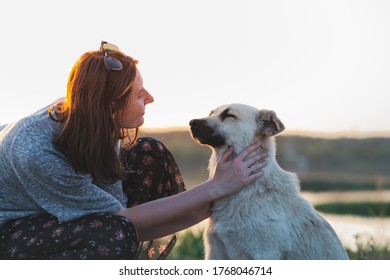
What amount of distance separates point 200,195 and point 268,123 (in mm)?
602

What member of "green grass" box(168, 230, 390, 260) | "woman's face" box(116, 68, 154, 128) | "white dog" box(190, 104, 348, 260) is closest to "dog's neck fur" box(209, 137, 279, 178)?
"white dog" box(190, 104, 348, 260)

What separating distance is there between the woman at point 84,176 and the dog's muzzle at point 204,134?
164 mm

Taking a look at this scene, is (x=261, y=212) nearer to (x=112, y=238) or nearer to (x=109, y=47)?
(x=112, y=238)

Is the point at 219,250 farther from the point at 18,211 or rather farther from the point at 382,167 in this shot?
the point at 382,167

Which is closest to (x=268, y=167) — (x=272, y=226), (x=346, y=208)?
(x=272, y=226)

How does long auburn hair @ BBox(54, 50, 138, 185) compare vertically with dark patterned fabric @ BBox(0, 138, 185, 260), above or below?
above

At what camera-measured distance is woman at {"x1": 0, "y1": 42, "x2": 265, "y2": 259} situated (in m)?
3.49

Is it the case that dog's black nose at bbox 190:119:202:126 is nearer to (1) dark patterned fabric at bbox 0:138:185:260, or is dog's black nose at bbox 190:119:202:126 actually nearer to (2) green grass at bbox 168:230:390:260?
(1) dark patterned fabric at bbox 0:138:185:260

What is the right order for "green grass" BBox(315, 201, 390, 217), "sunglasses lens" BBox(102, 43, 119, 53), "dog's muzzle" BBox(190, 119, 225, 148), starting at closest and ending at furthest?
"sunglasses lens" BBox(102, 43, 119, 53)
"dog's muzzle" BBox(190, 119, 225, 148)
"green grass" BBox(315, 201, 390, 217)

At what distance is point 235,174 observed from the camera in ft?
12.4

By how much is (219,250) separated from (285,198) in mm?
519

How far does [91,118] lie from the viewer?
3570 mm

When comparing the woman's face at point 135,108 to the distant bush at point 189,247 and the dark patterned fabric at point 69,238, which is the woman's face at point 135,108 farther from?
the distant bush at point 189,247

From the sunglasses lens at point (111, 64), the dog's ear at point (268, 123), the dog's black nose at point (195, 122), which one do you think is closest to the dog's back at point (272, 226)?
the dog's ear at point (268, 123)
